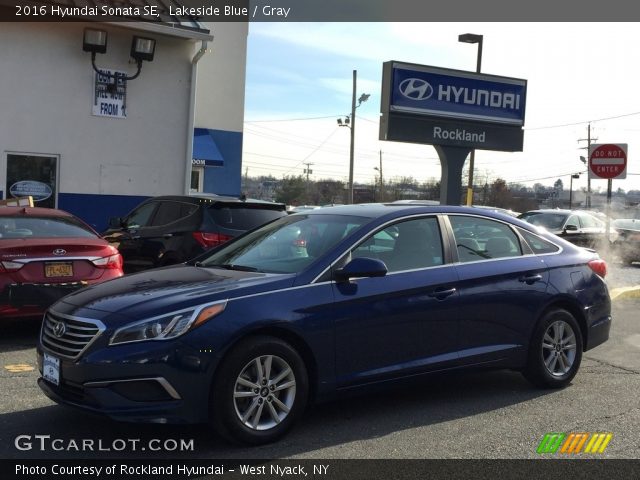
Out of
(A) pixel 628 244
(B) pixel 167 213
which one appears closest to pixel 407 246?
(B) pixel 167 213

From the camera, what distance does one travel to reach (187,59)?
632 inches

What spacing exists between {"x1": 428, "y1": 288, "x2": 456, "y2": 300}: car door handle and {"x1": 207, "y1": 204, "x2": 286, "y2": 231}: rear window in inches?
173

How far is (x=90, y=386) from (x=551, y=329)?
12.9 ft

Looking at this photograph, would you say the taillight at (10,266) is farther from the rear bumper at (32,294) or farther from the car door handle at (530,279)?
the car door handle at (530,279)

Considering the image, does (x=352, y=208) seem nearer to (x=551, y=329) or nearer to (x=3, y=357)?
(x=551, y=329)

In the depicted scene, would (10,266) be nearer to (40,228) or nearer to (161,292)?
(40,228)

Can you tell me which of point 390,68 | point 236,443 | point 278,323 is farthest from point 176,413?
point 390,68

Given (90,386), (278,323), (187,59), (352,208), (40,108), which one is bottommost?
(90,386)

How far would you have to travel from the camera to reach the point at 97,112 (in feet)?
49.3

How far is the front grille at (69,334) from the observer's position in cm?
440

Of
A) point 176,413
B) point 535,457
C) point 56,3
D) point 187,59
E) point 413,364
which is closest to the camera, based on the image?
point 176,413

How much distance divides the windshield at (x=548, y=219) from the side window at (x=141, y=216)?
10932 mm

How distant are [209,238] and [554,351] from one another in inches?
186

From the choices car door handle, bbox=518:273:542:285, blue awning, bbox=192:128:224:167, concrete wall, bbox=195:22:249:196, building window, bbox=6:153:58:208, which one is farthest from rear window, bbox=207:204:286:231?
concrete wall, bbox=195:22:249:196
